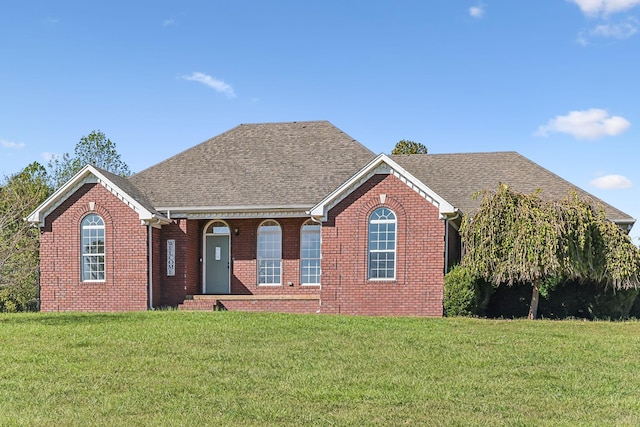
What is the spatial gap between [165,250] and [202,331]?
716 centimetres

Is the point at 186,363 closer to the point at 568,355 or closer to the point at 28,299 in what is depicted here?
the point at 568,355

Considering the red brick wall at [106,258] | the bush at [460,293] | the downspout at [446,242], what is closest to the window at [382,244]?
the downspout at [446,242]

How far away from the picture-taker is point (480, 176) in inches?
926

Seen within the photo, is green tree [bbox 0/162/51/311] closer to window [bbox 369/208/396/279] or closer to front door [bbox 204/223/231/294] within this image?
front door [bbox 204/223/231/294]

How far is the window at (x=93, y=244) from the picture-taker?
19.9 meters

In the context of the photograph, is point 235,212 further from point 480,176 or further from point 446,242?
point 480,176

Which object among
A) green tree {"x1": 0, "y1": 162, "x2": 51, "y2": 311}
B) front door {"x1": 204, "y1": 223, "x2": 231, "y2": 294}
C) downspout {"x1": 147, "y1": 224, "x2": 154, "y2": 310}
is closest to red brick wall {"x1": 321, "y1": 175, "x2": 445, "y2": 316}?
front door {"x1": 204, "y1": 223, "x2": 231, "y2": 294}

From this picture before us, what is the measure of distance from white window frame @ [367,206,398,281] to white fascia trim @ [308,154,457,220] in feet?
3.39

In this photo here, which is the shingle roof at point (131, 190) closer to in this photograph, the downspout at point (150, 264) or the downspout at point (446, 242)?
the downspout at point (150, 264)

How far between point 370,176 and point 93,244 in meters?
9.38

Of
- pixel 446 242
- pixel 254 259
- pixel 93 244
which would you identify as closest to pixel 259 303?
pixel 254 259

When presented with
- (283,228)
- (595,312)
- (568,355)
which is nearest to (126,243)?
(283,228)

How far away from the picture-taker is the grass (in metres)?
7.52

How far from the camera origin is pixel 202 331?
548 inches
